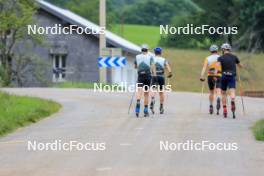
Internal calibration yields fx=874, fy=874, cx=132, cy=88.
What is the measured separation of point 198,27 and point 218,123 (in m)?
61.8

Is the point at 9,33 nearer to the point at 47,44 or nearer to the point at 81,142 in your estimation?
the point at 47,44

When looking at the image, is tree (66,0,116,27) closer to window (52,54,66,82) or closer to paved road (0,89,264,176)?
window (52,54,66,82)

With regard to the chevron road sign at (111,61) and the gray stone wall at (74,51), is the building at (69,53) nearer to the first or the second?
the gray stone wall at (74,51)

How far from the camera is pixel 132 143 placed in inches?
637

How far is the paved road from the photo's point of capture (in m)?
13.1

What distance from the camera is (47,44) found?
53781mm

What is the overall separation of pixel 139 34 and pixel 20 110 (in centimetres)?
7345

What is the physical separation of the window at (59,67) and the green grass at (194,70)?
7.23 m

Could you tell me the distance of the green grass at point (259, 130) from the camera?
17.0 metres

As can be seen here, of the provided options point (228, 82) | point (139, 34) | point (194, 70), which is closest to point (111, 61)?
point (228, 82)

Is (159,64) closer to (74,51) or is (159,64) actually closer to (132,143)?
(132,143)

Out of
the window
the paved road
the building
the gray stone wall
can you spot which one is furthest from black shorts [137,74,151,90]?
the window

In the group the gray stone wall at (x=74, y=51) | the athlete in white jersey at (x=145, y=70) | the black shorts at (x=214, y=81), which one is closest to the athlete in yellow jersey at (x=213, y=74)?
the black shorts at (x=214, y=81)

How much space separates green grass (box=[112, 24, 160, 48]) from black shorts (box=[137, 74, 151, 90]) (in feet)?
214
